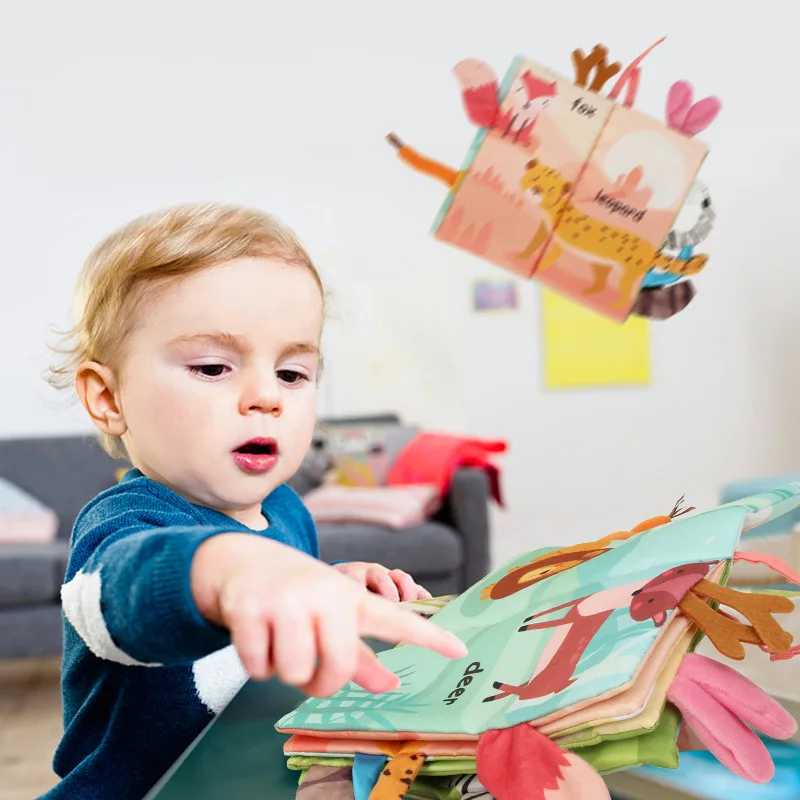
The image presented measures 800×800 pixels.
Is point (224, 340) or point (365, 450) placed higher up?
point (224, 340)

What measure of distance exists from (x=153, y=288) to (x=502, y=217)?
20 cm

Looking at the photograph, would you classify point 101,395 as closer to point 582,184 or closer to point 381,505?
point 582,184

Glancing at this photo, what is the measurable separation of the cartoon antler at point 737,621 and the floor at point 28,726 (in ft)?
6.81

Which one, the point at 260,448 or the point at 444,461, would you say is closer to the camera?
the point at 260,448

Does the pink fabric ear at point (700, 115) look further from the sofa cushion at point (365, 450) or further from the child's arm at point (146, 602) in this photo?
the sofa cushion at point (365, 450)

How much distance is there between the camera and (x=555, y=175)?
1.54 ft

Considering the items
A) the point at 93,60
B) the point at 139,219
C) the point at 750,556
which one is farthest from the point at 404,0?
the point at 750,556

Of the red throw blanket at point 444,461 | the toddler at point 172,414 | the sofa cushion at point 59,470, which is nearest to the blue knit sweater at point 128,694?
the toddler at point 172,414

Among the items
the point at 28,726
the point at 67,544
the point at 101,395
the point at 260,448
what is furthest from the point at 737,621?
the point at 67,544

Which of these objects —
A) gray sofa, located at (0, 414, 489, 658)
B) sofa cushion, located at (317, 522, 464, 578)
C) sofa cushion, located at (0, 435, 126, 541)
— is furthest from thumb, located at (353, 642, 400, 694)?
sofa cushion, located at (0, 435, 126, 541)

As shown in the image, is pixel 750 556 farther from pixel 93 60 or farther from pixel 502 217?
pixel 93 60

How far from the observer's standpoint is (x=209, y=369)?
19.3 inches

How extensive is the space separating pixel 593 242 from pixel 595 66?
0.09 metres

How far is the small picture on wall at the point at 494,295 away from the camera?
4.37 m
